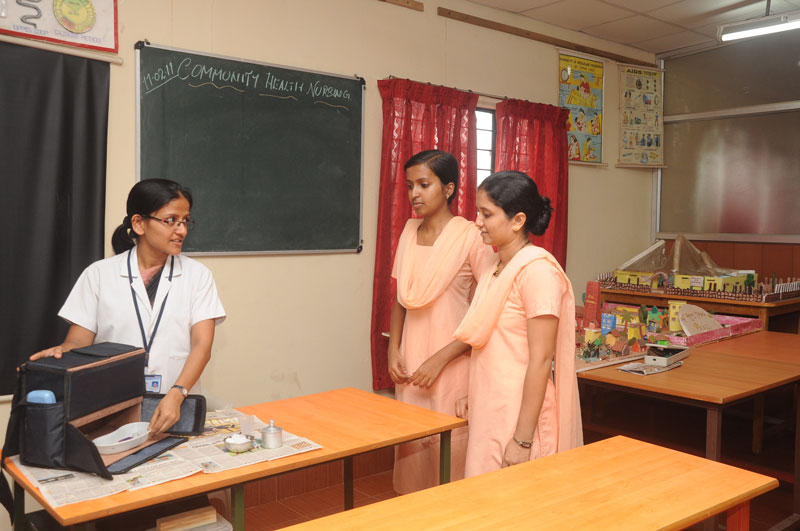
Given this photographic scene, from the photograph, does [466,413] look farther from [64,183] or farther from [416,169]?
[64,183]

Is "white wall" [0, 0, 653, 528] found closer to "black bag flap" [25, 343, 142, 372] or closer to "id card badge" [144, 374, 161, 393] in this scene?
"id card badge" [144, 374, 161, 393]

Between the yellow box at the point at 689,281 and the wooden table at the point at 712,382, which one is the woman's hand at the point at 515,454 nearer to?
the wooden table at the point at 712,382

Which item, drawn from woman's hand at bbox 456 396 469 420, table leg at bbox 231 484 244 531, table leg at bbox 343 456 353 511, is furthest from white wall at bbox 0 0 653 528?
table leg at bbox 231 484 244 531

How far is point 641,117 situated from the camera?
18.9 feet

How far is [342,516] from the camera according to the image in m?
1.60

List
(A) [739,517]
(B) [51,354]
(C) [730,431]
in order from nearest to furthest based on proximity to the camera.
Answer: (A) [739,517] → (B) [51,354] → (C) [730,431]

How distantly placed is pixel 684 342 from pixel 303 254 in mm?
2191

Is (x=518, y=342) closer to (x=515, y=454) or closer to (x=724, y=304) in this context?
(x=515, y=454)

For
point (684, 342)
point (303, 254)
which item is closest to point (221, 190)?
point (303, 254)

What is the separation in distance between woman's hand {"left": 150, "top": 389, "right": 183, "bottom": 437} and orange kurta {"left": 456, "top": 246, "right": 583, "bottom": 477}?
3.24ft

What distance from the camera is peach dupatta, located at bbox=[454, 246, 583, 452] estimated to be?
92.4 inches

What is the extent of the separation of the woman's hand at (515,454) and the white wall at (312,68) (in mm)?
1456

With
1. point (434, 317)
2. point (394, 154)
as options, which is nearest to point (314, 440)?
point (434, 317)

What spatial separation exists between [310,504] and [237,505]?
1959 millimetres
